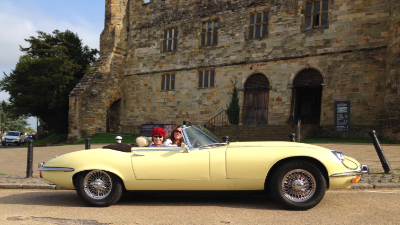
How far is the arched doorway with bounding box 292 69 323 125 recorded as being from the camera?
19.6 metres

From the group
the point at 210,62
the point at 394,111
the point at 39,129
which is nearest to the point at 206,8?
the point at 210,62

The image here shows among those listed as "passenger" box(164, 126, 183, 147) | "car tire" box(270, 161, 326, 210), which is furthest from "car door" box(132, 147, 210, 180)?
"car tire" box(270, 161, 326, 210)

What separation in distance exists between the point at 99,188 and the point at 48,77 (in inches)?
1001

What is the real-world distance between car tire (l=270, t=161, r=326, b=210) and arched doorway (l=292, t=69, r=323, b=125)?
49.6 feet

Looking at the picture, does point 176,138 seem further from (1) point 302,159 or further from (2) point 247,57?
(2) point 247,57

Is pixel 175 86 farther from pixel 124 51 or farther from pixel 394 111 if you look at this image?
pixel 394 111

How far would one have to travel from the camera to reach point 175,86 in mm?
24781

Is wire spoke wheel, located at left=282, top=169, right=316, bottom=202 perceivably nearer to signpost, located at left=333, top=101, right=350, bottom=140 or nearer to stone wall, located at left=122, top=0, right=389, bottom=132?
signpost, located at left=333, top=101, right=350, bottom=140

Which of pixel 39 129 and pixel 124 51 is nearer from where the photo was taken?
pixel 124 51

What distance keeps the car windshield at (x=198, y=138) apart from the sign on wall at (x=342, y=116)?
44.0 ft

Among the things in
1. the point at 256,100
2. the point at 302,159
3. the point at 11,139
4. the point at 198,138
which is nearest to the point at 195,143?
the point at 198,138

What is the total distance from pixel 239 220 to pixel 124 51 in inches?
966

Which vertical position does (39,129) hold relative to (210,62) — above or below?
below

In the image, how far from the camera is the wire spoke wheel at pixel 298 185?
196 inches
